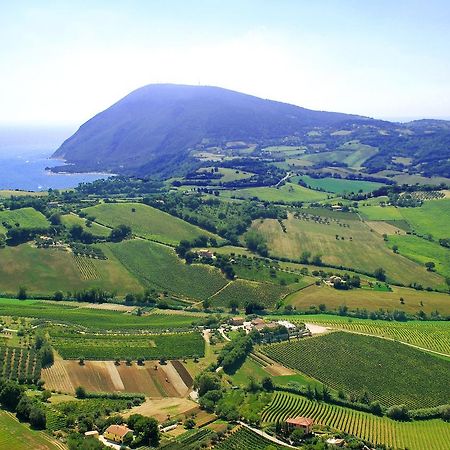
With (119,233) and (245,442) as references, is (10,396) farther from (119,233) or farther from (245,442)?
(119,233)

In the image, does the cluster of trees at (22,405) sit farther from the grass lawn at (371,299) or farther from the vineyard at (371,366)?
the grass lawn at (371,299)

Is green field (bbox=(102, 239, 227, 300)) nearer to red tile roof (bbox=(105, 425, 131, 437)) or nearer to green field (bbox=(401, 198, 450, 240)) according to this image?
red tile roof (bbox=(105, 425, 131, 437))

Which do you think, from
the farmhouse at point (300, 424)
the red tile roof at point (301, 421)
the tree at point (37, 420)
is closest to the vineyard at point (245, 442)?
the farmhouse at point (300, 424)

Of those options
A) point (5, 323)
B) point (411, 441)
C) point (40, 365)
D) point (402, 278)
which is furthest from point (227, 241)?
point (411, 441)

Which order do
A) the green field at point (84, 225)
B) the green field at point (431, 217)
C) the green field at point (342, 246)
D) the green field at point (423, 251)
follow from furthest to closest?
1. the green field at point (431, 217)
2. the green field at point (84, 225)
3. the green field at point (423, 251)
4. the green field at point (342, 246)

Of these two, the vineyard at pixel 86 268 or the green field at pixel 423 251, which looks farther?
the green field at pixel 423 251
